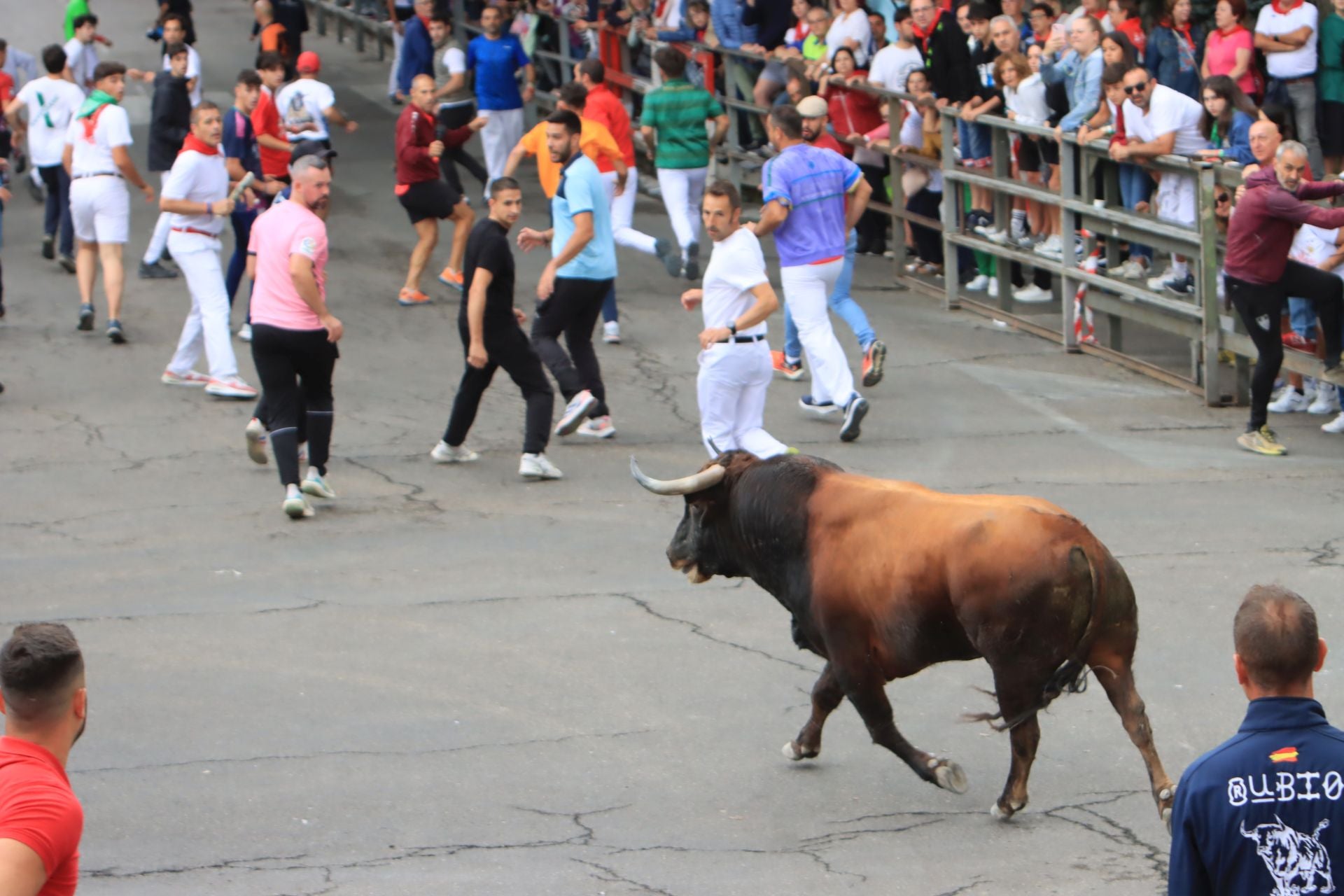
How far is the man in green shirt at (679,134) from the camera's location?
48.0ft

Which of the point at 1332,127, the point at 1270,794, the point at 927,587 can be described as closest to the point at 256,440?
the point at 927,587

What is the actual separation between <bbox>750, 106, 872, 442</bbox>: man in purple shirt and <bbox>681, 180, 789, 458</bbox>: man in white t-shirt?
1.39m

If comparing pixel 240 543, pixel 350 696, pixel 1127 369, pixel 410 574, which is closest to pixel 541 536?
pixel 410 574

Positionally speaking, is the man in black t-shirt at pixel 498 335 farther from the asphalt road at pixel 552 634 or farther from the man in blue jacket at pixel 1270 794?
the man in blue jacket at pixel 1270 794

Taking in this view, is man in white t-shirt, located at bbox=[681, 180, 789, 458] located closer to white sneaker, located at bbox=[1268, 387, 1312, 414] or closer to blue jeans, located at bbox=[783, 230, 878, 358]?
blue jeans, located at bbox=[783, 230, 878, 358]

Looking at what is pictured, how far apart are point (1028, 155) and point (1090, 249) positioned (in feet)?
3.91

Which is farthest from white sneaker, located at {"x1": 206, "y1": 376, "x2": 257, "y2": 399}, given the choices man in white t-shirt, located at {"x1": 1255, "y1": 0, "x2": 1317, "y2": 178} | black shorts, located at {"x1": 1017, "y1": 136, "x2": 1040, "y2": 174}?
man in white t-shirt, located at {"x1": 1255, "y1": 0, "x2": 1317, "y2": 178}

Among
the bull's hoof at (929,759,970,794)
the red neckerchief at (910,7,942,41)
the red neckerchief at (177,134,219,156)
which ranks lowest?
the bull's hoof at (929,759,970,794)

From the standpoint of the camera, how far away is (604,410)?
449 inches

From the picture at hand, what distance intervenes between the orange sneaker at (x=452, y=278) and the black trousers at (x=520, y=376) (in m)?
4.92

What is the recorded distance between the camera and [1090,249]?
13531mm

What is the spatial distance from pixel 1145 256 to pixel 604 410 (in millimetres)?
4688

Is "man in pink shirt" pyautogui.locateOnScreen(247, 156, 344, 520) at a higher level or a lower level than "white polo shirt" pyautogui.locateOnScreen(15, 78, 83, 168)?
lower

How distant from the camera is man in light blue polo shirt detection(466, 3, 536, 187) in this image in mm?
17609
